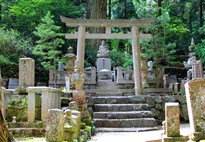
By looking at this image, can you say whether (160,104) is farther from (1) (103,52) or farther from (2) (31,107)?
(1) (103,52)

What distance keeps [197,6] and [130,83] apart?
46.4 ft

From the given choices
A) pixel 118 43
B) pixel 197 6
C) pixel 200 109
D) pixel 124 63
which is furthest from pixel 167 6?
pixel 200 109

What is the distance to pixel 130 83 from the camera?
59.6 feet

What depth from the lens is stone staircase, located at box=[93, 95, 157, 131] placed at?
12375 mm

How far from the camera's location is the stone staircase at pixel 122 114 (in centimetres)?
1238

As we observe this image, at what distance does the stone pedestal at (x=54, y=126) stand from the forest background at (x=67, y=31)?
10609 millimetres

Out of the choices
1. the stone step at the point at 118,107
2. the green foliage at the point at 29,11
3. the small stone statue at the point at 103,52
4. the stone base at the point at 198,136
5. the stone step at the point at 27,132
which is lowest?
the stone step at the point at 27,132

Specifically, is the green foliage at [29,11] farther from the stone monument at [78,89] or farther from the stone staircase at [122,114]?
the stone monument at [78,89]

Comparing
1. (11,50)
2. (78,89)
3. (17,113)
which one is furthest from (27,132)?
(11,50)

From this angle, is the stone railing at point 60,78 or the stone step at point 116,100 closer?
the stone step at point 116,100

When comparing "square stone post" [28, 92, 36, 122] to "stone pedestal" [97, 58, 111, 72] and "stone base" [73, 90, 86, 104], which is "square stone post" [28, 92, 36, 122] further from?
"stone pedestal" [97, 58, 111, 72]

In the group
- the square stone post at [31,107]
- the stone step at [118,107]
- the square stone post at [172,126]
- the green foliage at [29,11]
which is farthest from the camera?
the green foliage at [29,11]

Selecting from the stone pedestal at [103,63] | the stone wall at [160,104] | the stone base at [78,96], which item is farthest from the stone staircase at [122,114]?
the stone pedestal at [103,63]

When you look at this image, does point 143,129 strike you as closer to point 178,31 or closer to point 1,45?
point 1,45
